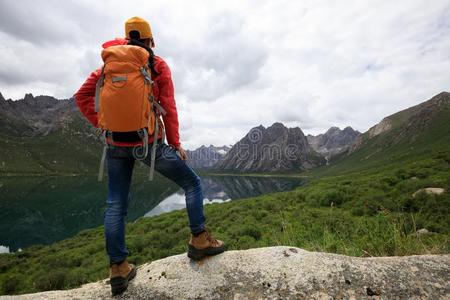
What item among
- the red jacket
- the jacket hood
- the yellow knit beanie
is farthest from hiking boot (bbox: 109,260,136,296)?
the yellow knit beanie

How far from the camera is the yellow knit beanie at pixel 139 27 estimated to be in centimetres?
419

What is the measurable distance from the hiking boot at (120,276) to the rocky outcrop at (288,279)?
0.09 m

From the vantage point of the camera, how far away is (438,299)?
10.5 ft

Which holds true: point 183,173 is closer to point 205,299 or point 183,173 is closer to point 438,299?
point 205,299

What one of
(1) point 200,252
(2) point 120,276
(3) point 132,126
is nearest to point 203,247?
(1) point 200,252

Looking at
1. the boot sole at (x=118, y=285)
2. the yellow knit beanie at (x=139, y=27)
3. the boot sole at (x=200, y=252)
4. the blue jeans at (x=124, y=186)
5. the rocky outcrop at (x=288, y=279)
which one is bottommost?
the rocky outcrop at (x=288, y=279)

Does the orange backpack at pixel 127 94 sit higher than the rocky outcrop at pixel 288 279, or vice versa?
the orange backpack at pixel 127 94

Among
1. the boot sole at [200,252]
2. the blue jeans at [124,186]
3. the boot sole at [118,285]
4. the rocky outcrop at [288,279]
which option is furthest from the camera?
the boot sole at [200,252]

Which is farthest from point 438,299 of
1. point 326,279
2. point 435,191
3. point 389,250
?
point 435,191

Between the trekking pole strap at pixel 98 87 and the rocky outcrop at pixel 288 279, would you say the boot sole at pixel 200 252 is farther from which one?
the trekking pole strap at pixel 98 87

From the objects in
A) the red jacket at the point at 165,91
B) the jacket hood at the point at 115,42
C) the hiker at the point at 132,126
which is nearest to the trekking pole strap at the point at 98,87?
the hiker at the point at 132,126

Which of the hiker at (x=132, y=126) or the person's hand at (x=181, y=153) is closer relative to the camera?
the hiker at (x=132, y=126)

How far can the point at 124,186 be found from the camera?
162 inches

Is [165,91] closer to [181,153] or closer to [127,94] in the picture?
[127,94]
